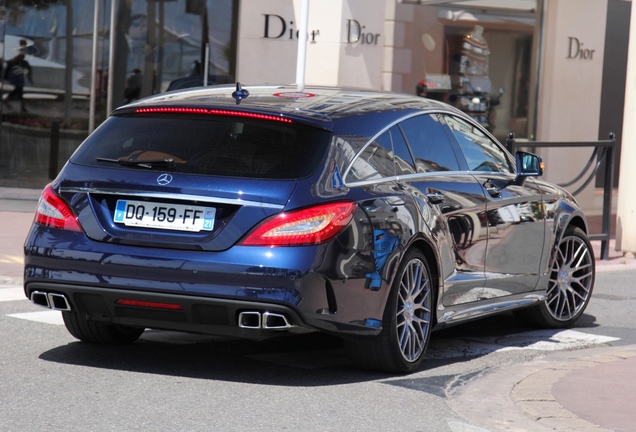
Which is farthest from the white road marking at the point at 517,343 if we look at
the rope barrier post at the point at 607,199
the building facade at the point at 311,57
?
the building facade at the point at 311,57

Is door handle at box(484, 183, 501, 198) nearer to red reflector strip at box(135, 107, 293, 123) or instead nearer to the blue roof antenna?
the blue roof antenna

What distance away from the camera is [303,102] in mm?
6879

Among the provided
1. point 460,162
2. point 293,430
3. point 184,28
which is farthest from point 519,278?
point 184,28

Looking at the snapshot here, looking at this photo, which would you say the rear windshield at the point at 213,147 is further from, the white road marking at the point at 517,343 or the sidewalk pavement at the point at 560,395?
the white road marking at the point at 517,343

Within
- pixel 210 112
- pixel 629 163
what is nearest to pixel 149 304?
pixel 210 112

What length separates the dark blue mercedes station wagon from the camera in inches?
243

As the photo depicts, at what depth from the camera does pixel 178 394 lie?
6.09 m

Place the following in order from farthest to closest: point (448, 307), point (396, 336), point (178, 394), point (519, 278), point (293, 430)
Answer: point (519, 278)
point (448, 307)
point (396, 336)
point (178, 394)
point (293, 430)

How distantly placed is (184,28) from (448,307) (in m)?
9.98

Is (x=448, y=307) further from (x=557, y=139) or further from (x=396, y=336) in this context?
(x=557, y=139)

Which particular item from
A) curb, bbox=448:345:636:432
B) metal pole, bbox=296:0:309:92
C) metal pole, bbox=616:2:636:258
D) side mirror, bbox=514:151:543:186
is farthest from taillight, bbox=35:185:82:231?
metal pole, bbox=616:2:636:258

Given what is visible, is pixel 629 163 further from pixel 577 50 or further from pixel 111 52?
pixel 111 52

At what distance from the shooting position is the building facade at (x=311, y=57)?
1588 centimetres

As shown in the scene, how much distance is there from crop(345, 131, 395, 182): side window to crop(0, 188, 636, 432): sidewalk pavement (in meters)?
1.24
